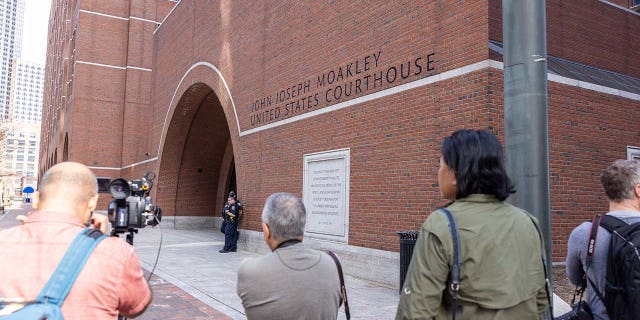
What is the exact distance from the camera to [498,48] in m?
7.65

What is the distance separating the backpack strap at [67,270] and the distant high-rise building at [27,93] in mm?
137018

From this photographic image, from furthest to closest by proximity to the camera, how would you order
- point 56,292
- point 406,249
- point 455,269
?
point 406,249 → point 455,269 → point 56,292

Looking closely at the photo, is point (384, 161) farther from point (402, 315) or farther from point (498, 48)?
point (402, 315)

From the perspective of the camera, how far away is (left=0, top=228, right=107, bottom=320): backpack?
1.73 metres

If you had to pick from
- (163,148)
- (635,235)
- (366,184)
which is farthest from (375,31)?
(163,148)

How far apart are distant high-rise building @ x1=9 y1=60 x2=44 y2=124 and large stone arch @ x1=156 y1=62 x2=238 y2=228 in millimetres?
115452

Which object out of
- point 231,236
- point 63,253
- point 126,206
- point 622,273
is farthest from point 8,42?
point 622,273

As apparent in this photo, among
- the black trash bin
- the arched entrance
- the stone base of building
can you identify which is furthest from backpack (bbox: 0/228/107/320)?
the stone base of building

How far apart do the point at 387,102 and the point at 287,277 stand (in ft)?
24.0

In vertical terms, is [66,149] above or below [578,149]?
above

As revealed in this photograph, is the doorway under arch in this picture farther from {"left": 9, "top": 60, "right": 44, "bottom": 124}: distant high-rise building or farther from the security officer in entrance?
{"left": 9, "top": 60, "right": 44, "bottom": 124}: distant high-rise building

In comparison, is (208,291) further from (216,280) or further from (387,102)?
(387,102)

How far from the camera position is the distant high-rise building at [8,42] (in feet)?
340

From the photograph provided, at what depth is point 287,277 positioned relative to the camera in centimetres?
235
